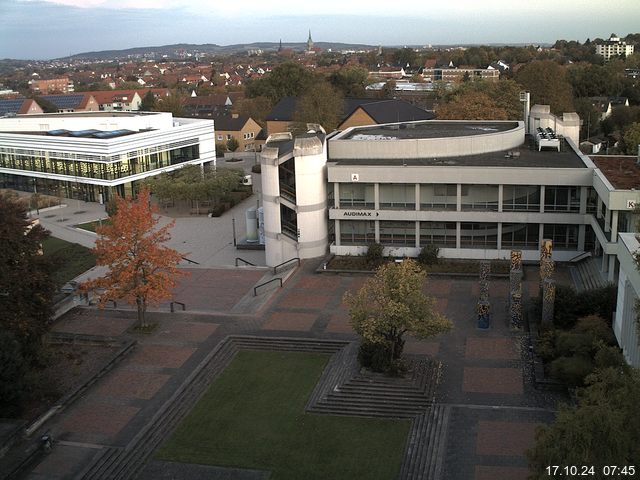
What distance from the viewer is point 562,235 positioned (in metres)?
37.7

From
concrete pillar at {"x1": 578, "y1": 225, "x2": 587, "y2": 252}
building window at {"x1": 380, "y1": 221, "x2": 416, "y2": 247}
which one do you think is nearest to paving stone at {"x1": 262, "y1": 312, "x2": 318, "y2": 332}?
building window at {"x1": 380, "y1": 221, "x2": 416, "y2": 247}

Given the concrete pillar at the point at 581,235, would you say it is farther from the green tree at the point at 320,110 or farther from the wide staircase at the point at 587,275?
the green tree at the point at 320,110

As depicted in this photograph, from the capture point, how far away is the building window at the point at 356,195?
130 feet

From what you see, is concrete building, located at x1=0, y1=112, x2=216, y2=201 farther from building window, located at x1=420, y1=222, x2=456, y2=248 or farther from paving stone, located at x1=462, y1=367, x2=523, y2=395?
paving stone, located at x1=462, y1=367, x2=523, y2=395

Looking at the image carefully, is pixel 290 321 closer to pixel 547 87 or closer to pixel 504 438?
pixel 504 438

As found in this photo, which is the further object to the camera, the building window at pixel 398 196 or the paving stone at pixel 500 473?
the building window at pixel 398 196

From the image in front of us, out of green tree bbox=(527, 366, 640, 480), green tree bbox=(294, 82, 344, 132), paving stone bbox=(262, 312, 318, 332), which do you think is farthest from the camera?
green tree bbox=(294, 82, 344, 132)

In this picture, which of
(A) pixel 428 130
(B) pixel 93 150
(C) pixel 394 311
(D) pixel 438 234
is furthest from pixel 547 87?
(C) pixel 394 311

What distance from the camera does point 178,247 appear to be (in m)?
45.6

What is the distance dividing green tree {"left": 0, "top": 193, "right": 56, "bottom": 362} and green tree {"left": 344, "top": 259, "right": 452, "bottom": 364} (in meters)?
11.4

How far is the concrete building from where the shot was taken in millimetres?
60188

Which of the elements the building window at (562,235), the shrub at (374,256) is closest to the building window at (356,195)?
the shrub at (374,256)

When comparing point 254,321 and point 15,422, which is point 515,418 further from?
point 15,422

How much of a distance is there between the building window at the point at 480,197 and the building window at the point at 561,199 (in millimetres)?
2644
